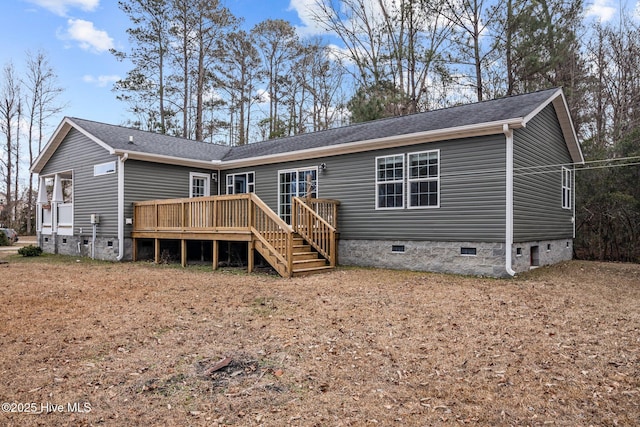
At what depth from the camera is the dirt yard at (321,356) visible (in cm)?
295

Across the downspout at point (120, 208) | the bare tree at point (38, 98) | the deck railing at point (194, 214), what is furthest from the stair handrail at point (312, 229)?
the bare tree at point (38, 98)

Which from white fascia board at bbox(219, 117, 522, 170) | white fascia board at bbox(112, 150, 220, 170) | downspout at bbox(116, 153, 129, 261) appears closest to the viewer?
white fascia board at bbox(219, 117, 522, 170)

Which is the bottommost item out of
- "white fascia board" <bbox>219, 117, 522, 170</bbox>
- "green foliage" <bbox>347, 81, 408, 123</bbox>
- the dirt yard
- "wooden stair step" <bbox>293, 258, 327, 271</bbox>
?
the dirt yard

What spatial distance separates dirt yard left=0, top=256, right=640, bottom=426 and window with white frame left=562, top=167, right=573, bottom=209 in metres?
5.42

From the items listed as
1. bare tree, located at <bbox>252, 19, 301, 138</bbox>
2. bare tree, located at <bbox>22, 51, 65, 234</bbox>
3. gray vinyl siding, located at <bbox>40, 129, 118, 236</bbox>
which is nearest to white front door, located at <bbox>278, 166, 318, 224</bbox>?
gray vinyl siding, located at <bbox>40, 129, 118, 236</bbox>

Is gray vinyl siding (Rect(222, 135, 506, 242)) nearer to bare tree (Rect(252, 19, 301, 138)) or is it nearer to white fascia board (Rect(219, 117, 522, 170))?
white fascia board (Rect(219, 117, 522, 170))

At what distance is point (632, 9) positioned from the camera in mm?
14836

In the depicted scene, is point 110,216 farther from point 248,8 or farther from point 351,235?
point 248,8

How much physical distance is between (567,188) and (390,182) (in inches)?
239

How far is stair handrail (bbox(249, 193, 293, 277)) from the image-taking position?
28.1 ft

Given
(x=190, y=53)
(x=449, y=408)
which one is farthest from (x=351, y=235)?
(x=190, y=53)

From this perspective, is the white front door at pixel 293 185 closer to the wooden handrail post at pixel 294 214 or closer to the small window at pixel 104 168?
the wooden handrail post at pixel 294 214

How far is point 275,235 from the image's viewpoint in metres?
9.05

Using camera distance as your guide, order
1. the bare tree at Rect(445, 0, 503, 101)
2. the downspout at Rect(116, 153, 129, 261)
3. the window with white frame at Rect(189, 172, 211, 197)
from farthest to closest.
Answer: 1. the bare tree at Rect(445, 0, 503, 101)
2. the window with white frame at Rect(189, 172, 211, 197)
3. the downspout at Rect(116, 153, 129, 261)
